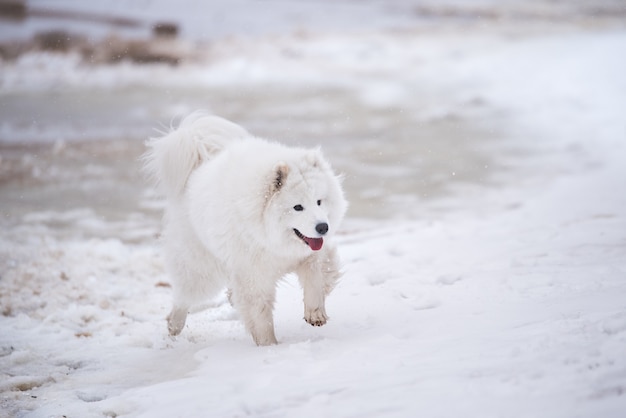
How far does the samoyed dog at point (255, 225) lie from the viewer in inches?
160

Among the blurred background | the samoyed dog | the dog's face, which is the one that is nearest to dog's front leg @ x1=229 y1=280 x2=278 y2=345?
the samoyed dog

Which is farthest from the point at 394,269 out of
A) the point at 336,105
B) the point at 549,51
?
the point at 549,51

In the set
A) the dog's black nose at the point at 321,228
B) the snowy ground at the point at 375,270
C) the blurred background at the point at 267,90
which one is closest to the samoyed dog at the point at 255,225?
the dog's black nose at the point at 321,228

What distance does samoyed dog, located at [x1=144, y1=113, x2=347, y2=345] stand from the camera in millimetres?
4074

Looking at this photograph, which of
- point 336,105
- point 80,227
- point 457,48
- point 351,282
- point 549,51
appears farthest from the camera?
point 457,48

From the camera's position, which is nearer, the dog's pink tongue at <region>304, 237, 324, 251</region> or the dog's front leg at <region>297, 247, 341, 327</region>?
the dog's pink tongue at <region>304, 237, 324, 251</region>

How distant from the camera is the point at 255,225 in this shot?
4148mm

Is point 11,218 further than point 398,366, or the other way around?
point 11,218

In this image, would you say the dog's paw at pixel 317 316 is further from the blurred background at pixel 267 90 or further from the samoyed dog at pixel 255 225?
the blurred background at pixel 267 90

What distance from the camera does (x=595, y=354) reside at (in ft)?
10.3

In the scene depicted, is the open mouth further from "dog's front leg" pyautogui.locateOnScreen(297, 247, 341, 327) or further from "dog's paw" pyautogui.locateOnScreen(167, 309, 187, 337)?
"dog's paw" pyautogui.locateOnScreen(167, 309, 187, 337)

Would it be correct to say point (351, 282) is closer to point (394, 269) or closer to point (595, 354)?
point (394, 269)

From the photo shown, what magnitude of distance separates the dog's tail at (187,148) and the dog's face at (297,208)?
3.57 feet

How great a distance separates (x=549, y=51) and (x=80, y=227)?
55.6 feet
